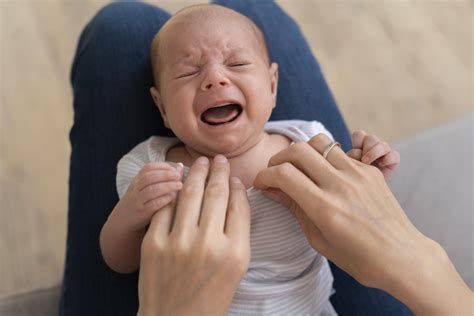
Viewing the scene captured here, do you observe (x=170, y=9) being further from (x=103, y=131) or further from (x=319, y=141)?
(x=319, y=141)

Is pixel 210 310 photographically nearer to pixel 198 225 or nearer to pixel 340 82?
pixel 198 225

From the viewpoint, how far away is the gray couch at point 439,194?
114 centimetres

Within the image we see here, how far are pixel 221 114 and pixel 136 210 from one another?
27cm

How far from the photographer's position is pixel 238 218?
2.64 ft

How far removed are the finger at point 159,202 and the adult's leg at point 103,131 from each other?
303 mm

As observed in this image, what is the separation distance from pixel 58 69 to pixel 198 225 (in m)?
1.65

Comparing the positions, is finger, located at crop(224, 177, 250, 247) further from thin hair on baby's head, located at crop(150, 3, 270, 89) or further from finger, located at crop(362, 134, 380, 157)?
thin hair on baby's head, located at crop(150, 3, 270, 89)

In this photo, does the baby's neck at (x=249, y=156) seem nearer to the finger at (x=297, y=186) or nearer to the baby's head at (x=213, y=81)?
the baby's head at (x=213, y=81)

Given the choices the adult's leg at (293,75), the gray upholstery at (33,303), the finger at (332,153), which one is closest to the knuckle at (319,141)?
the finger at (332,153)

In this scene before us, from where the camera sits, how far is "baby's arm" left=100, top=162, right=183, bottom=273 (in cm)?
87

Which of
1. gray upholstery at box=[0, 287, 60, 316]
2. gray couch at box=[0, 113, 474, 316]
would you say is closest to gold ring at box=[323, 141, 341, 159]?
gray couch at box=[0, 113, 474, 316]

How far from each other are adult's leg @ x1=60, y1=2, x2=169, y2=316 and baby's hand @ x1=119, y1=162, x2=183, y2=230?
26cm

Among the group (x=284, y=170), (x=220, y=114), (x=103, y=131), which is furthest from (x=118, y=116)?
(x=284, y=170)

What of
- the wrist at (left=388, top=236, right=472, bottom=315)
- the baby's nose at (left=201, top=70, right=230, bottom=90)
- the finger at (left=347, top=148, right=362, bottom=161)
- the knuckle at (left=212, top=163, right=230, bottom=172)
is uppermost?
the baby's nose at (left=201, top=70, right=230, bottom=90)
